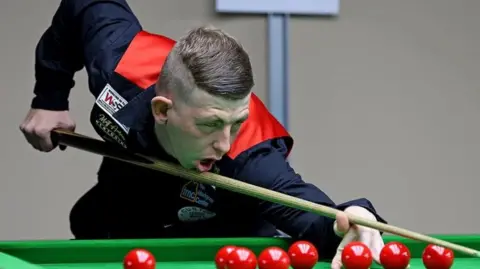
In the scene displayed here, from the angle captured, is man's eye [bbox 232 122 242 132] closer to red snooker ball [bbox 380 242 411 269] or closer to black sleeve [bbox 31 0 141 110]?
red snooker ball [bbox 380 242 411 269]

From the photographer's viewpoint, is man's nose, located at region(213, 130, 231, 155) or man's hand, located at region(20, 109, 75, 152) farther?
man's hand, located at region(20, 109, 75, 152)

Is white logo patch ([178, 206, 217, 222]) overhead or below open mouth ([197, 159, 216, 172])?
below

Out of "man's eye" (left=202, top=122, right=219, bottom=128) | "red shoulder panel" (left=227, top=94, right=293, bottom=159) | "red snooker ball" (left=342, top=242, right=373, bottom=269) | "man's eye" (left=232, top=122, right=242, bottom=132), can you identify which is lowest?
"red snooker ball" (left=342, top=242, right=373, bottom=269)

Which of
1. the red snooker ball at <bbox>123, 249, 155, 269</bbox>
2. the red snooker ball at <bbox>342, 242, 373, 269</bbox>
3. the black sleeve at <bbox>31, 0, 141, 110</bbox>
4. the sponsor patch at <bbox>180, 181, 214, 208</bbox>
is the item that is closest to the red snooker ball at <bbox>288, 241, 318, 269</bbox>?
the red snooker ball at <bbox>342, 242, 373, 269</bbox>

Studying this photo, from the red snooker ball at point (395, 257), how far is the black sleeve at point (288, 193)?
11.0 inches

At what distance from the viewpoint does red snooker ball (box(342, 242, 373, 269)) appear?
6.88ft

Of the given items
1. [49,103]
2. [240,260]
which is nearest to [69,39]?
[49,103]

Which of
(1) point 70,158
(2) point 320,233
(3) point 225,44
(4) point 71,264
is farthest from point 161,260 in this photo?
(1) point 70,158

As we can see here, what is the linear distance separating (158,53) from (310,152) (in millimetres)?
2269

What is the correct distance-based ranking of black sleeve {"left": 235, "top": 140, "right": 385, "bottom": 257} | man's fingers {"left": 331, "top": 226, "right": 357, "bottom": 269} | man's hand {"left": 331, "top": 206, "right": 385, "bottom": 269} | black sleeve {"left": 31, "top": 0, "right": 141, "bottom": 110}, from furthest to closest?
black sleeve {"left": 31, "top": 0, "right": 141, "bottom": 110}, black sleeve {"left": 235, "top": 140, "right": 385, "bottom": 257}, man's hand {"left": 331, "top": 206, "right": 385, "bottom": 269}, man's fingers {"left": 331, "top": 226, "right": 357, "bottom": 269}

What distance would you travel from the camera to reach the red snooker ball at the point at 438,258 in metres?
2.11

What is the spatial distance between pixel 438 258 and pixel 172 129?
2.55ft

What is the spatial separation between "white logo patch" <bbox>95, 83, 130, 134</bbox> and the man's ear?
0.28 meters

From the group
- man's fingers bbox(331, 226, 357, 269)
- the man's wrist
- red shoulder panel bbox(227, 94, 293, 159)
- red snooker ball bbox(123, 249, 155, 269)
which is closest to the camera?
red snooker ball bbox(123, 249, 155, 269)
